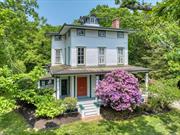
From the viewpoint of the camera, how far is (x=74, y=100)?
1336cm

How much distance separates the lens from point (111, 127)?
11.3 meters

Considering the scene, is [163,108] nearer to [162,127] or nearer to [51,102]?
[162,127]

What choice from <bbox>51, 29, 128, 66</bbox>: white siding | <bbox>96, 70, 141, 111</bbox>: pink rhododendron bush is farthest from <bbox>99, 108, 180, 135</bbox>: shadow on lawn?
<bbox>51, 29, 128, 66</bbox>: white siding

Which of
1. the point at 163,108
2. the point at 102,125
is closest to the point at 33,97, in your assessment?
the point at 102,125

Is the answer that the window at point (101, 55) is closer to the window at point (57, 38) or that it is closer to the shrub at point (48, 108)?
the window at point (57, 38)

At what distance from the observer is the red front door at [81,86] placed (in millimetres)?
17422

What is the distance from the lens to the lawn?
10.5 metres

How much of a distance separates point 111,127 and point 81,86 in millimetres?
6941

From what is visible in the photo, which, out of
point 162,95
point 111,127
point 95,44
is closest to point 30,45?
point 95,44

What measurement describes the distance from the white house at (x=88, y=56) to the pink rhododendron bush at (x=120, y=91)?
2.21 metres

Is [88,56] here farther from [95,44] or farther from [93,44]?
[95,44]

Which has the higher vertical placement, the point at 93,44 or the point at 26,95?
the point at 93,44

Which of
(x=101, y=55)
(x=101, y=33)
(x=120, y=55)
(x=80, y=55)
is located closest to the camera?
(x=80, y=55)

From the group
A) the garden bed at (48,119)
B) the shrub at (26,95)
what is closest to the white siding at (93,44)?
the garden bed at (48,119)
